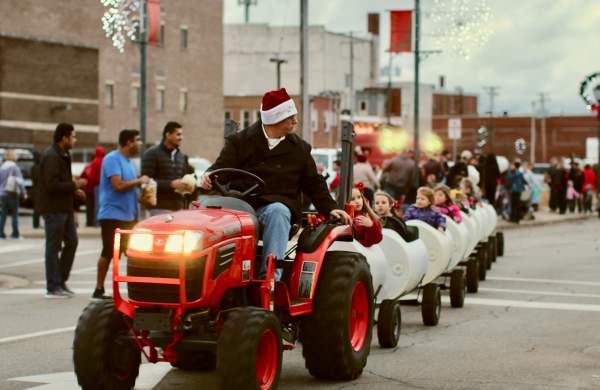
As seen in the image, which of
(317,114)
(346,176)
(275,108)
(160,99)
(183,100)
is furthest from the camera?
(317,114)

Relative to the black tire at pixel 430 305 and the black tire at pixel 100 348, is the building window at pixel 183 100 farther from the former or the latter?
the black tire at pixel 100 348

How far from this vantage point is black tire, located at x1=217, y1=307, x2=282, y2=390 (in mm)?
7605

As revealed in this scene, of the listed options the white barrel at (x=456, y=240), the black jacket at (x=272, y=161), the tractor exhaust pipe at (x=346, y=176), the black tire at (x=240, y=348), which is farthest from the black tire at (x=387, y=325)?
the white barrel at (x=456, y=240)

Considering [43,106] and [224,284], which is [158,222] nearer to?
[224,284]

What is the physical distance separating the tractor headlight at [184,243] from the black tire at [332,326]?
5.31ft

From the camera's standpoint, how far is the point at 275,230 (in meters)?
8.70

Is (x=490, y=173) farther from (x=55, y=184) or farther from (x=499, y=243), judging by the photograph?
(x=55, y=184)

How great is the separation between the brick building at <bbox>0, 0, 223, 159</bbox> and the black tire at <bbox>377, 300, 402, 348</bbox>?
50.5m

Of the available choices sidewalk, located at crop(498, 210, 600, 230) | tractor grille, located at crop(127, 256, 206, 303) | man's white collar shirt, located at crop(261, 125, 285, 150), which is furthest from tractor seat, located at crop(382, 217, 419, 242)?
sidewalk, located at crop(498, 210, 600, 230)

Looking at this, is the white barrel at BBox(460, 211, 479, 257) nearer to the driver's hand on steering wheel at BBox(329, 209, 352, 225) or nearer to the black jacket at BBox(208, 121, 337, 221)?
the driver's hand on steering wheel at BBox(329, 209, 352, 225)

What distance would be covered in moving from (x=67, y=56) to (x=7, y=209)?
37.5 meters

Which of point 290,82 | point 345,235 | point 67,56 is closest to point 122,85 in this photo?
point 67,56

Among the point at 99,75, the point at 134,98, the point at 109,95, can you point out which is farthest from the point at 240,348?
the point at 134,98

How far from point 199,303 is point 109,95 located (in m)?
61.1
